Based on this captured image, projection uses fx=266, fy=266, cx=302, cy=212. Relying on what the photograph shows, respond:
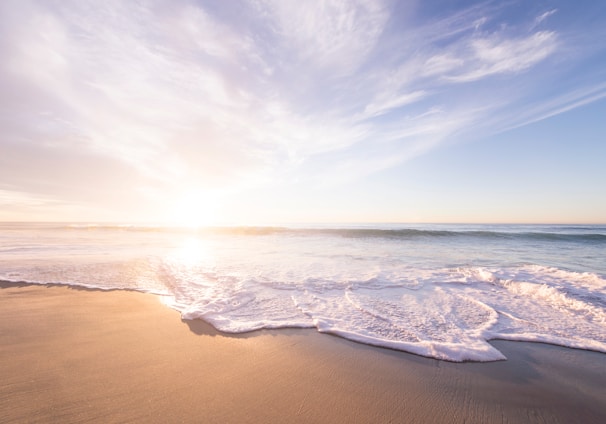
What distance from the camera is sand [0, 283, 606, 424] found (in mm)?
2205

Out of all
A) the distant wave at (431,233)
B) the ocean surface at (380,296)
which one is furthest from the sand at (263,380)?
the distant wave at (431,233)

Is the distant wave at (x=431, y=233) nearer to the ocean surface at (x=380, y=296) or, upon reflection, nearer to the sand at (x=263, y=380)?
the ocean surface at (x=380, y=296)

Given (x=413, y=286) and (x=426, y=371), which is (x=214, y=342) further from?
(x=413, y=286)

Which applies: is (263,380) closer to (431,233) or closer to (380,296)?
(380,296)

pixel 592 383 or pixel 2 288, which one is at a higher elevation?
pixel 2 288

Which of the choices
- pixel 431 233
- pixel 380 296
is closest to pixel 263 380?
pixel 380 296

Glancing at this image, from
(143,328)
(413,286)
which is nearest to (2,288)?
(143,328)

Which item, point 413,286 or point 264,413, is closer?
point 264,413

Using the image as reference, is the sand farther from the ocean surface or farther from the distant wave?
the distant wave

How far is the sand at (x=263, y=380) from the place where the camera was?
2205mm

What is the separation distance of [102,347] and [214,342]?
1.29m

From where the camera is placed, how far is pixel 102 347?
3197 millimetres

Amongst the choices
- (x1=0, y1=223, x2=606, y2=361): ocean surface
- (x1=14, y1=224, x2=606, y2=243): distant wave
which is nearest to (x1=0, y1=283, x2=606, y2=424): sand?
(x1=0, y1=223, x2=606, y2=361): ocean surface

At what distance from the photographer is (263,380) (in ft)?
8.77
